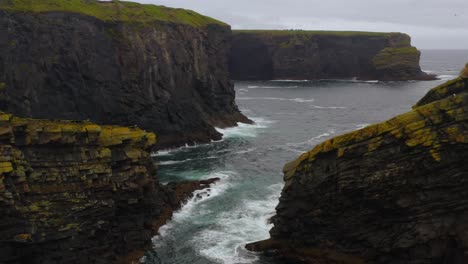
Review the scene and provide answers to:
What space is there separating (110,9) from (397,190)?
70.8 m

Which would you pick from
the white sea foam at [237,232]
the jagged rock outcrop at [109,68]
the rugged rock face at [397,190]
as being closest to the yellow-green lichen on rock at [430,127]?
the rugged rock face at [397,190]

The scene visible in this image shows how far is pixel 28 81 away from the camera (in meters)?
74.6

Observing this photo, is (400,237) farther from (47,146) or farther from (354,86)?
(354,86)

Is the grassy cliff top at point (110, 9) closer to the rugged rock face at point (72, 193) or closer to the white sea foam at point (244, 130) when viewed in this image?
the white sea foam at point (244, 130)

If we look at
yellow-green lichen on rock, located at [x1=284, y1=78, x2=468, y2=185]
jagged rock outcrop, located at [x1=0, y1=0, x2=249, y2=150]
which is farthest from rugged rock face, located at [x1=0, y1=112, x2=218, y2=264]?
jagged rock outcrop, located at [x1=0, y1=0, x2=249, y2=150]

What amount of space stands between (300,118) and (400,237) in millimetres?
81464

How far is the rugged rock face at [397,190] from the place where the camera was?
120 ft

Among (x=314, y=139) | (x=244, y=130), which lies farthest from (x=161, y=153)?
(x=314, y=139)

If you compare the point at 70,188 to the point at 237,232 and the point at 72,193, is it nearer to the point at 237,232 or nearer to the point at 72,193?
the point at 72,193

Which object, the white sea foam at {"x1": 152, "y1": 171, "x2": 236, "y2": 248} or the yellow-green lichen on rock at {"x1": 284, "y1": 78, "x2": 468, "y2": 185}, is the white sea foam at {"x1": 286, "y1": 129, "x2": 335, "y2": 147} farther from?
the yellow-green lichen on rock at {"x1": 284, "y1": 78, "x2": 468, "y2": 185}

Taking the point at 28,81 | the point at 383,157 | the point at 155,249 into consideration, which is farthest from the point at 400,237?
the point at 28,81

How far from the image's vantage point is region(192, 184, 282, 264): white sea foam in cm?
4450

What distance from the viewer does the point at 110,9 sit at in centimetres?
9394

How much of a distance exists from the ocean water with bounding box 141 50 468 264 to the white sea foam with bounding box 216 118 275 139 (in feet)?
0.64
